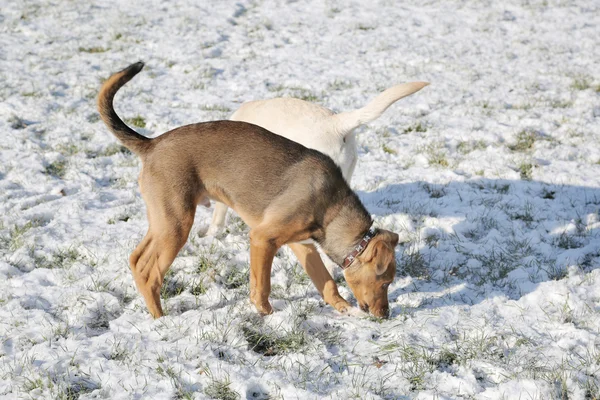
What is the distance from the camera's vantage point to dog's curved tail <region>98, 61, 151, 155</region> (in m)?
3.62

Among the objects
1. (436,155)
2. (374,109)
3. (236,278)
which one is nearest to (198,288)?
(236,278)

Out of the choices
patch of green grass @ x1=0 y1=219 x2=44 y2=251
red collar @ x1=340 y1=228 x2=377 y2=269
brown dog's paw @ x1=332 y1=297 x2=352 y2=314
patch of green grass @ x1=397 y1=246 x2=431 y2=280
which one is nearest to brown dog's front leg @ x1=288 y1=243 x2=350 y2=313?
brown dog's paw @ x1=332 y1=297 x2=352 y2=314

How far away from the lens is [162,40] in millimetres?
10320

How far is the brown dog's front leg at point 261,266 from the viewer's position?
3.73 metres

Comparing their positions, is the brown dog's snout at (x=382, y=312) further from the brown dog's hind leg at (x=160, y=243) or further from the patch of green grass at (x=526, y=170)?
the patch of green grass at (x=526, y=170)

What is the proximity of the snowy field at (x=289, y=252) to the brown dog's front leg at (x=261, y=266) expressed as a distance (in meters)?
0.11

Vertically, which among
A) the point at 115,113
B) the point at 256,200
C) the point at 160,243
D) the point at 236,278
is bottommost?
the point at 236,278

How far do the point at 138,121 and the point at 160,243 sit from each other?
3.82 meters

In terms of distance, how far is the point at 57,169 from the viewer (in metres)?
5.80

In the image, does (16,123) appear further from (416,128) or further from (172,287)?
(416,128)

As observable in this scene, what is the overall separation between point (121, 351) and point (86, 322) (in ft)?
1.58

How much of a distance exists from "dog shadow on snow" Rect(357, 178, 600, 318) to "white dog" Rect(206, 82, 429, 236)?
3.04ft

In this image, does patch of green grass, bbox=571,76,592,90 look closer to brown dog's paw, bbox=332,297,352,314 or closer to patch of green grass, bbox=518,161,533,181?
patch of green grass, bbox=518,161,533,181

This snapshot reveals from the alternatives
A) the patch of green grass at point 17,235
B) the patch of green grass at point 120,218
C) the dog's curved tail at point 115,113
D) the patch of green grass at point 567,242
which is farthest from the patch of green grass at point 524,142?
the patch of green grass at point 17,235
